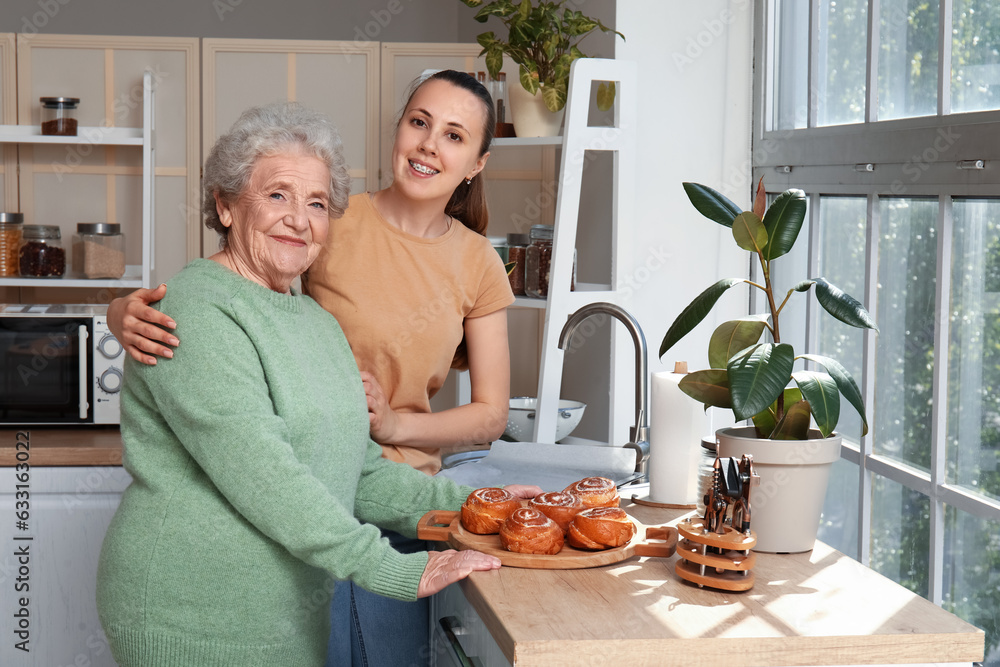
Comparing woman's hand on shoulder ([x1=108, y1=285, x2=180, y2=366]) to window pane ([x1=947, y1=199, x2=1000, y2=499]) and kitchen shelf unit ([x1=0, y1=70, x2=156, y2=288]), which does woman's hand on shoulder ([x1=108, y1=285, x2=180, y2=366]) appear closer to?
window pane ([x1=947, y1=199, x2=1000, y2=499])

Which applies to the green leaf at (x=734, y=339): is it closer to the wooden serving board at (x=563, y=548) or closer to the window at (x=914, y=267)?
the wooden serving board at (x=563, y=548)

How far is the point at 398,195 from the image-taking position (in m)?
1.61

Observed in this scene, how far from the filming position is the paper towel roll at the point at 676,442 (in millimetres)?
1444

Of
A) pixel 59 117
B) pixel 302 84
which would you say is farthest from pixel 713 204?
pixel 59 117

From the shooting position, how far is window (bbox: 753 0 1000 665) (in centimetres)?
147

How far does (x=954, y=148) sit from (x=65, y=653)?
2084 millimetres

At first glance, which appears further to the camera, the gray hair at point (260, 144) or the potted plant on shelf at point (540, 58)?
the potted plant on shelf at point (540, 58)

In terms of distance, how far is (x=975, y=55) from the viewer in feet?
4.87

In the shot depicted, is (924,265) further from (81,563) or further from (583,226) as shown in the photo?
(81,563)

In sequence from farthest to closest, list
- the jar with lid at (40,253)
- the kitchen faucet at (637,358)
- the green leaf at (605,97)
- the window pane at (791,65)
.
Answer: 1. the jar with lid at (40,253)
2. the green leaf at (605,97)
3. the window pane at (791,65)
4. the kitchen faucet at (637,358)

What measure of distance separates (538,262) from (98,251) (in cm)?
122

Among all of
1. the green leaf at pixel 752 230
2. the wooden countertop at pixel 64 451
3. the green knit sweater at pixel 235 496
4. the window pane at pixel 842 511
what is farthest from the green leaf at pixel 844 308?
the wooden countertop at pixel 64 451

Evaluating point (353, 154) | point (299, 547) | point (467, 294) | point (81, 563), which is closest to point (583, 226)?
point (353, 154)

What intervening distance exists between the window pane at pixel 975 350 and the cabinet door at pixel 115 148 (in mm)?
2074
